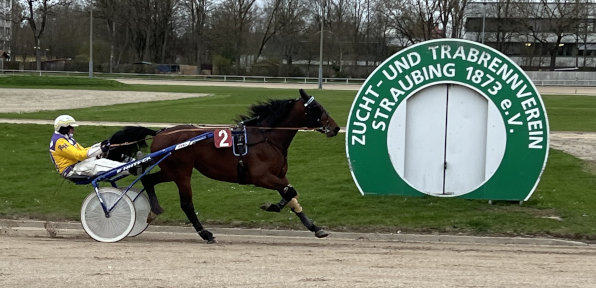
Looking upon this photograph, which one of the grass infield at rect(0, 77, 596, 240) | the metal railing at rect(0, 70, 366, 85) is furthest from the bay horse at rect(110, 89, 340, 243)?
the metal railing at rect(0, 70, 366, 85)

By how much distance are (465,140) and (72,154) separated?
6.50 m

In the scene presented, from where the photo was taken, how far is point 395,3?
72.7 metres

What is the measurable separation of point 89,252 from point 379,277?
3.30 meters

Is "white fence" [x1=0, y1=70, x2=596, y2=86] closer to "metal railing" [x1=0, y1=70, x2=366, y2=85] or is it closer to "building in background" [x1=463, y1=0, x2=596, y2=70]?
"metal railing" [x1=0, y1=70, x2=366, y2=85]

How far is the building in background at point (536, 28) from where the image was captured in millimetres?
70188

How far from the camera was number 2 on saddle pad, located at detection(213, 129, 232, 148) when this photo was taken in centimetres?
851

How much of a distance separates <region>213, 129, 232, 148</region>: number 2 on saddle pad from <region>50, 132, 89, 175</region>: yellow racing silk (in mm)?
1636

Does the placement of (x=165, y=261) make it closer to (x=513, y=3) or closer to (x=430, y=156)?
(x=430, y=156)

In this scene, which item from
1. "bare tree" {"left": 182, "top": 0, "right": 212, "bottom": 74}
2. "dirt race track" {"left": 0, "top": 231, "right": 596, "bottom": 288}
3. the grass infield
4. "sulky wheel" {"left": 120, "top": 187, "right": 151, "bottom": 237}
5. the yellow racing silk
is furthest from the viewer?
"bare tree" {"left": 182, "top": 0, "right": 212, "bottom": 74}

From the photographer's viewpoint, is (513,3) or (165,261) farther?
(513,3)

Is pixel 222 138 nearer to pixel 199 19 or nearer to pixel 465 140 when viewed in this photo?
pixel 465 140

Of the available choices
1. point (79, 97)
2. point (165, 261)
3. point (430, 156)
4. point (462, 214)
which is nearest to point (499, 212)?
point (462, 214)

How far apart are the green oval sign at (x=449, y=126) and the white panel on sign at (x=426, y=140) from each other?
0.06 feet

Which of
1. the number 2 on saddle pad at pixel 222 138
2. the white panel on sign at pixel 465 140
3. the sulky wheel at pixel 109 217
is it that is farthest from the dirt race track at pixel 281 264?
the white panel on sign at pixel 465 140
